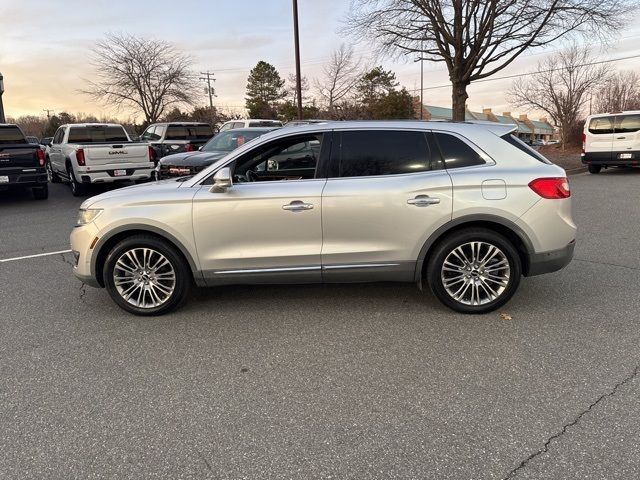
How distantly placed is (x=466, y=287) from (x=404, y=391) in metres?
1.49

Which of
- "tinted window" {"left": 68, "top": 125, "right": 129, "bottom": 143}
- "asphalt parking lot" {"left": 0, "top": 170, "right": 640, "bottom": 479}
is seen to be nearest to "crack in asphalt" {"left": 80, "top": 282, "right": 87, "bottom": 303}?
"asphalt parking lot" {"left": 0, "top": 170, "right": 640, "bottom": 479}

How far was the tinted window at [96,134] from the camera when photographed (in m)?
13.0

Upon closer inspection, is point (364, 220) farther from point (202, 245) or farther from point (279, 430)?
point (279, 430)

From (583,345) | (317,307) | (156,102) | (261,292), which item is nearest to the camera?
(583,345)

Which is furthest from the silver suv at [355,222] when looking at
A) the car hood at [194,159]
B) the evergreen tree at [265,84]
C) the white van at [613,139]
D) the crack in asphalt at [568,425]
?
the evergreen tree at [265,84]

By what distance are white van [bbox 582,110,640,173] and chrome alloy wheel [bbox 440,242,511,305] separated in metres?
14.3

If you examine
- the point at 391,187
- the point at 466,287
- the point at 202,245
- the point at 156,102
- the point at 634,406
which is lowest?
the point at 634,406

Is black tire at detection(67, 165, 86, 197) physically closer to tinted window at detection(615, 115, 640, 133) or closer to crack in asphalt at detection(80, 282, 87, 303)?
crack in asphalt at detection(80, 282, 87, 303)

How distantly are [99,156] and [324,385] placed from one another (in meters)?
10.4

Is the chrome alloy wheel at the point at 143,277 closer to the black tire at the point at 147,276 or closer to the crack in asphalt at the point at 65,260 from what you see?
the black tire at the point at 147,276

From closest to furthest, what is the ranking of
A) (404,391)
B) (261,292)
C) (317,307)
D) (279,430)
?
(279,430) < (404,391) < (317,307) < (261,292)

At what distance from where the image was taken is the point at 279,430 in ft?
8.89

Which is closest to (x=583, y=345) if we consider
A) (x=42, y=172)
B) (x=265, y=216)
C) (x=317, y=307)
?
(x=317, y=307)

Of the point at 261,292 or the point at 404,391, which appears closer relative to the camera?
the point at 404,391
